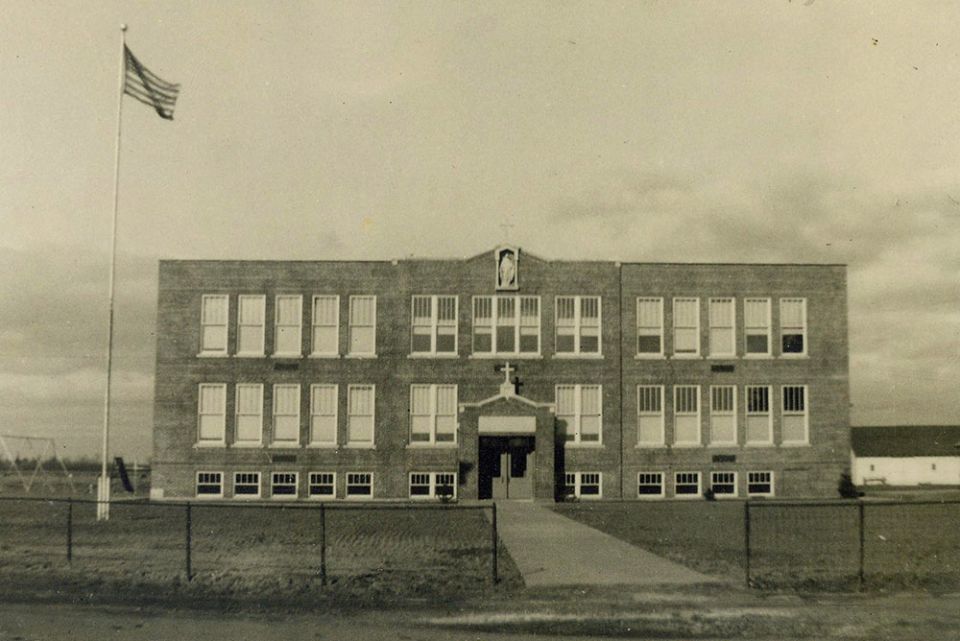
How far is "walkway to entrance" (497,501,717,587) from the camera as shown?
594 inches

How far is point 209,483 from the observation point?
38.9 meters

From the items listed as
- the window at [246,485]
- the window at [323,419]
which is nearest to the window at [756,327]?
the window at [323,419]

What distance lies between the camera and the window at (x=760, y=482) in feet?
129

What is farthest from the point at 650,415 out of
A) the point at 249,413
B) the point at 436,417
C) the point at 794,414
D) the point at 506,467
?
the point at 249,413

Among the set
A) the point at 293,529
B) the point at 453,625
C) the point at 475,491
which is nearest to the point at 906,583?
the point at 453,625

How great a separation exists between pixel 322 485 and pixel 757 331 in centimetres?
1983

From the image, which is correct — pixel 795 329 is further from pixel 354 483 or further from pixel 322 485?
pixel 322 485

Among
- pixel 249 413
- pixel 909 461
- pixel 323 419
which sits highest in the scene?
pixel 249 413

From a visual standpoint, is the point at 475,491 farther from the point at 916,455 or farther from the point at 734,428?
the point at 916,455

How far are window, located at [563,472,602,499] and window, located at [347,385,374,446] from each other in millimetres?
8545

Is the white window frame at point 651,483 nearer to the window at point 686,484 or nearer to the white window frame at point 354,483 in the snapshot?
the window at point 686,484

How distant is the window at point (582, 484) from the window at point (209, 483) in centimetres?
1453

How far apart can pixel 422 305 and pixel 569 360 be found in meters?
6.70

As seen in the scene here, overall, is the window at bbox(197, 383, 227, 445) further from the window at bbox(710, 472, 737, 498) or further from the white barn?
the white barn
